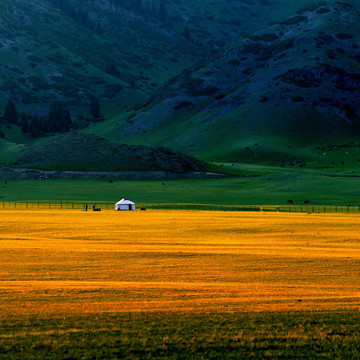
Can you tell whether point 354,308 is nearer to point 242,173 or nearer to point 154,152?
point 242,173

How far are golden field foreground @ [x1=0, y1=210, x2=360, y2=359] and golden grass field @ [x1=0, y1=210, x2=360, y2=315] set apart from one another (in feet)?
0.23

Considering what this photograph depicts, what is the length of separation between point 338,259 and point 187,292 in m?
15.3

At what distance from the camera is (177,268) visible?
3422cm

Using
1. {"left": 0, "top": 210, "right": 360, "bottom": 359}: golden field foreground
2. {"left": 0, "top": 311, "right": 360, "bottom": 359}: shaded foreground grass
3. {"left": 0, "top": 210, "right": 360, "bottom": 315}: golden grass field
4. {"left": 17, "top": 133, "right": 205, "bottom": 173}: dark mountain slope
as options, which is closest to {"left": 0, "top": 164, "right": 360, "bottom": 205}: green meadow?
{"left": 17, "top": 133, "right": 205, "bottom": 173}: dark mountain slope

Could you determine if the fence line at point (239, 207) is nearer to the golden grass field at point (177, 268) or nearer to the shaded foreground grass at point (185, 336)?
the golden grass field at point (177, 268)

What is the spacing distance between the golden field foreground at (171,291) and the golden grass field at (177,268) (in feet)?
0.23

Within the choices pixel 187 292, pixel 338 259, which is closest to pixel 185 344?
pixel 187 292

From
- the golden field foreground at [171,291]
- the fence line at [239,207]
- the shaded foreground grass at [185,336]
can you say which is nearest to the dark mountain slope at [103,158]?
the fence line at [239,207]

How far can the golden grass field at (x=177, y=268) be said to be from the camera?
25.1 m

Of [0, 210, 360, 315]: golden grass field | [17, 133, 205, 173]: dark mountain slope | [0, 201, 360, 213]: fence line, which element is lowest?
[0, 201, 360, 213]: fence line

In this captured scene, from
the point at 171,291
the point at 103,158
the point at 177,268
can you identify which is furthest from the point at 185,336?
the point at 103,158

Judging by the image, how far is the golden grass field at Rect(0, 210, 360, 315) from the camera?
25125 millimetres

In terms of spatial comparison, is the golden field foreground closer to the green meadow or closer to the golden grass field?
the golden grass field

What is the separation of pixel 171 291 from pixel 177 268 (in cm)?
688
